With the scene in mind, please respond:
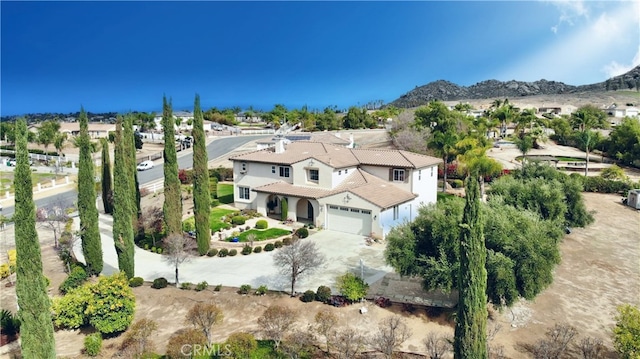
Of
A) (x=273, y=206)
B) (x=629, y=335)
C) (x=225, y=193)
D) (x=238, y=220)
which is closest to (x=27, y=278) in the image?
(x=238, y=220)

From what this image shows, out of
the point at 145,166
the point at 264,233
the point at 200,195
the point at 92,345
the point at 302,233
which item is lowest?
the point at 92,345

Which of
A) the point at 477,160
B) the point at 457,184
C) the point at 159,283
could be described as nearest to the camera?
the point at 159,283

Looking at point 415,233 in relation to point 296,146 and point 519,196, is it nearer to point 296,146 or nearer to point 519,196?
point 519,196

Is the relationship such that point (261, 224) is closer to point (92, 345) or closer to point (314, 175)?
point (314, 175)

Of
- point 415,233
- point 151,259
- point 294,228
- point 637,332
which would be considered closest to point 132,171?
point 151,259

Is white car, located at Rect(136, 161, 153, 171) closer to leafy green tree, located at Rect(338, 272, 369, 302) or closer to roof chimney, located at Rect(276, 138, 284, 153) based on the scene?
roof chimney, located at Rect(276, 138, 284, 153)

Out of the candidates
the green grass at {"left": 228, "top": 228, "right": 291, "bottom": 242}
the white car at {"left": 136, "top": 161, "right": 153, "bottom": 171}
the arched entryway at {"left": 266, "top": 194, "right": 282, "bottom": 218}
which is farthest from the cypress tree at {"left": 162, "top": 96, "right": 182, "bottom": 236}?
the white car at {"left": 136, "top": 161, "right": 153, "bottom": 171}

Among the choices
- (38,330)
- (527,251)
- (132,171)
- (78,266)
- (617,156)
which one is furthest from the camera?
(617,156)

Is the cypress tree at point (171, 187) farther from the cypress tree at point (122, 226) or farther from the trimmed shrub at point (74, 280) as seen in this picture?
the trimmed shrub at point (74, 280)
